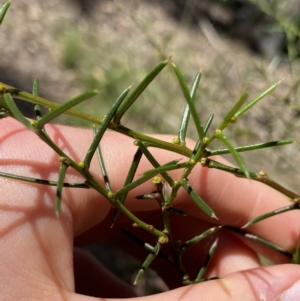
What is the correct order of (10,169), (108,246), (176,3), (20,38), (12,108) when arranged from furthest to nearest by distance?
(176,3), (20,38), (108,246), (10,169), (12,108)

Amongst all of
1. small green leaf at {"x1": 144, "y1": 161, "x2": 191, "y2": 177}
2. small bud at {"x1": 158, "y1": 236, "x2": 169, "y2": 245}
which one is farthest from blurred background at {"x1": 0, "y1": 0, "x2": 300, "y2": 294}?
small green leaf at {"x1": 144, "y1": 161, "x2": 191, "y2": 177}

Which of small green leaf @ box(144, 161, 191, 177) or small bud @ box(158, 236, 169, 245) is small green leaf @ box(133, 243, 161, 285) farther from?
small green leaf @ box(144, 161, 191, 177)

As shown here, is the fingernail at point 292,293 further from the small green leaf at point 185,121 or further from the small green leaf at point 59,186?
the small green leaf at point 59,186

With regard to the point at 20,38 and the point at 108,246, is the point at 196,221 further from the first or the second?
the point at 20,38

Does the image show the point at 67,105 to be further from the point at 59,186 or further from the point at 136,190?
the point at 136,190

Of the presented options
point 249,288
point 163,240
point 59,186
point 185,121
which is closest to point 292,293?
point 249,288

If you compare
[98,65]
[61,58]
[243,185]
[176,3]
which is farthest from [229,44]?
[243,185]

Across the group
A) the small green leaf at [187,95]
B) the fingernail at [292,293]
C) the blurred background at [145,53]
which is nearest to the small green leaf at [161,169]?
the small green leaf at [187,95]
